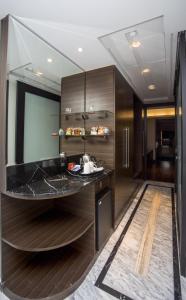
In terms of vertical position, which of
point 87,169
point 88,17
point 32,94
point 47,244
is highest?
point 88,17

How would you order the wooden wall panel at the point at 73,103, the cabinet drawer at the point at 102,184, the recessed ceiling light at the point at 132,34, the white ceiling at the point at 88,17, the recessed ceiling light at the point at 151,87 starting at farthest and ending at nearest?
the recessed ceiling light at the point at 151,87
the wooden wall panel at the point at 73,103
the cabinet drawer at the point at 102,184
the recessed ceiling light at the point at 132,34
the white ceiling at the point at 88,17

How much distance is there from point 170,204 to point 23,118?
A: 10.7ft

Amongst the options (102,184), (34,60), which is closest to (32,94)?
(34,60)

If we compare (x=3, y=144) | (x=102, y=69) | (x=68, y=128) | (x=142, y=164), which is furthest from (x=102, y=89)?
(x=142, y=164)

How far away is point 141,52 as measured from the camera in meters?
2.07

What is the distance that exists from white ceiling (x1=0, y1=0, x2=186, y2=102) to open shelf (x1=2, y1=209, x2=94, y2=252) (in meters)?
2.01

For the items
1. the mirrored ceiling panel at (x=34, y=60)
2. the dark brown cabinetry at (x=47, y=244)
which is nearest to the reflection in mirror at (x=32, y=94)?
the mirrored ceiling panel at (x=34, y=60)

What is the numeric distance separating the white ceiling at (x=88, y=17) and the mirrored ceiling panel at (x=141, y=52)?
0.24 ft

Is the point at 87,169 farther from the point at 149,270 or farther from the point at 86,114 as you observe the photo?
the point at 149,270

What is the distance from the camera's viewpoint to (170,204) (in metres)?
3.33

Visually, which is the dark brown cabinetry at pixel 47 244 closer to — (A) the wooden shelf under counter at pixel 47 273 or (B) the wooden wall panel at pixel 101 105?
(A) the wooden shelf under counter at pixel 47 273

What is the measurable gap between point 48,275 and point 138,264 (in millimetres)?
993

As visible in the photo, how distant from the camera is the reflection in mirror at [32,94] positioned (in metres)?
1.61

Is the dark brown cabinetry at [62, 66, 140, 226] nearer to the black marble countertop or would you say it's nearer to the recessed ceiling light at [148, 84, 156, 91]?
the black marble countertop
